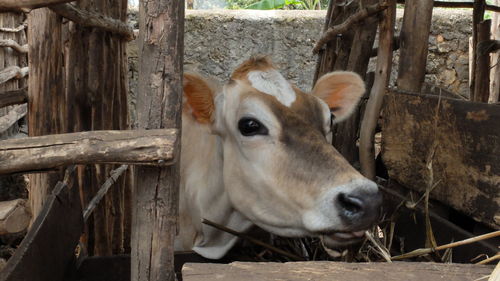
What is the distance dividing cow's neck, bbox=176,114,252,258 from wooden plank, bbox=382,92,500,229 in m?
0.84

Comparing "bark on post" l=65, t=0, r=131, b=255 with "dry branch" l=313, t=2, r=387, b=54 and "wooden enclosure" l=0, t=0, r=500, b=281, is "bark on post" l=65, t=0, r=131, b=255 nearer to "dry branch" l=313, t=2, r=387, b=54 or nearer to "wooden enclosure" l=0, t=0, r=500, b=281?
"wooden enclosure" l=0, t=0, r=500, b=281

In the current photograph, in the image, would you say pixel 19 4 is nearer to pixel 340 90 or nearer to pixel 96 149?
pixel 96 149

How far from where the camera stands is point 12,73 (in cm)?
507

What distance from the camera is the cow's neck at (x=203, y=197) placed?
2.61 m

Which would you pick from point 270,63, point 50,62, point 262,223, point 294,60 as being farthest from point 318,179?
point 294,60

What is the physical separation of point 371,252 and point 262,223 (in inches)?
23.6

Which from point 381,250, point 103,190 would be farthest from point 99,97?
point 381,250

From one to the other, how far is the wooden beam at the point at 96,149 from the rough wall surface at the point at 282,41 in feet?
17.0

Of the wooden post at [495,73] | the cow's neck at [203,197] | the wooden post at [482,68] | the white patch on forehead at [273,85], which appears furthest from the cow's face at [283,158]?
the wooden post at [495,73]

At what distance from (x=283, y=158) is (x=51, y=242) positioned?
91 cm

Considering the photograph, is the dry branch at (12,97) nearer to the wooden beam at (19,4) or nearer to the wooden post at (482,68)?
the wooden beam at (19,4)

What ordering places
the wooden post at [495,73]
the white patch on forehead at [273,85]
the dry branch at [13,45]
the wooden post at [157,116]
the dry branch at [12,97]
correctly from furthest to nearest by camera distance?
the dry branch at [13,45], the wooden post at [495,73], the dry branch at [12,97], the white patch on forehead at [273,85], the wooden post at [157,116]

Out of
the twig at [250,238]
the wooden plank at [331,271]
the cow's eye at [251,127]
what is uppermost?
the cow's eye at [251,127]

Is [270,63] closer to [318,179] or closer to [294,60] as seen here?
[318,179]
